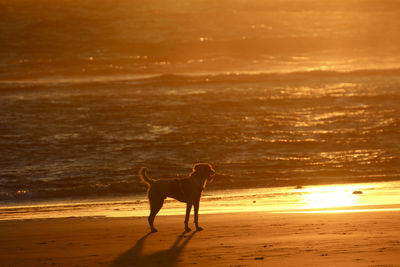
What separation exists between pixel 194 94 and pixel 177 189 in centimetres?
2017

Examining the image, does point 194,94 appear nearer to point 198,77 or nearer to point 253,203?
point 198,77

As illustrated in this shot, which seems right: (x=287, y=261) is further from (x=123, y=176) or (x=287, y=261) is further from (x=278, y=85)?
(x=278, y=85)

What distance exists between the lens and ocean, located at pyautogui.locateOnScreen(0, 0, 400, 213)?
1770cm

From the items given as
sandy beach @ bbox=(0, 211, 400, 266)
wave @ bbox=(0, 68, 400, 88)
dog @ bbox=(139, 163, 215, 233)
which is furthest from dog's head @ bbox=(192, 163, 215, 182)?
wave @ bbox=(0, 68, 400, 88)

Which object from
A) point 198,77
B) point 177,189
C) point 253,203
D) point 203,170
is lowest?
point 253,203

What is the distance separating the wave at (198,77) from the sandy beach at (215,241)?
23.4 meters

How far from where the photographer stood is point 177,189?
9953mm

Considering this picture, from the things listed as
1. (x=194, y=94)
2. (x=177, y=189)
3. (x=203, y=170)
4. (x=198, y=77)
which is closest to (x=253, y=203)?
(x=203, y=170)

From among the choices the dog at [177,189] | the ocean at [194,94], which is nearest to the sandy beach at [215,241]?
the dog at [177,189]

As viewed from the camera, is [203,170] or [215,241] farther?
[203,170]

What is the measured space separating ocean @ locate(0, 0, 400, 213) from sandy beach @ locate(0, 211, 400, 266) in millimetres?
4402

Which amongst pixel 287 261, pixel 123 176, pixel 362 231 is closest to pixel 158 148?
pixel 123 176

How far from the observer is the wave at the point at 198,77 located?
34250mm

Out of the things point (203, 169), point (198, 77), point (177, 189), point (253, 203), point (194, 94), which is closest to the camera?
point (177, 189)
